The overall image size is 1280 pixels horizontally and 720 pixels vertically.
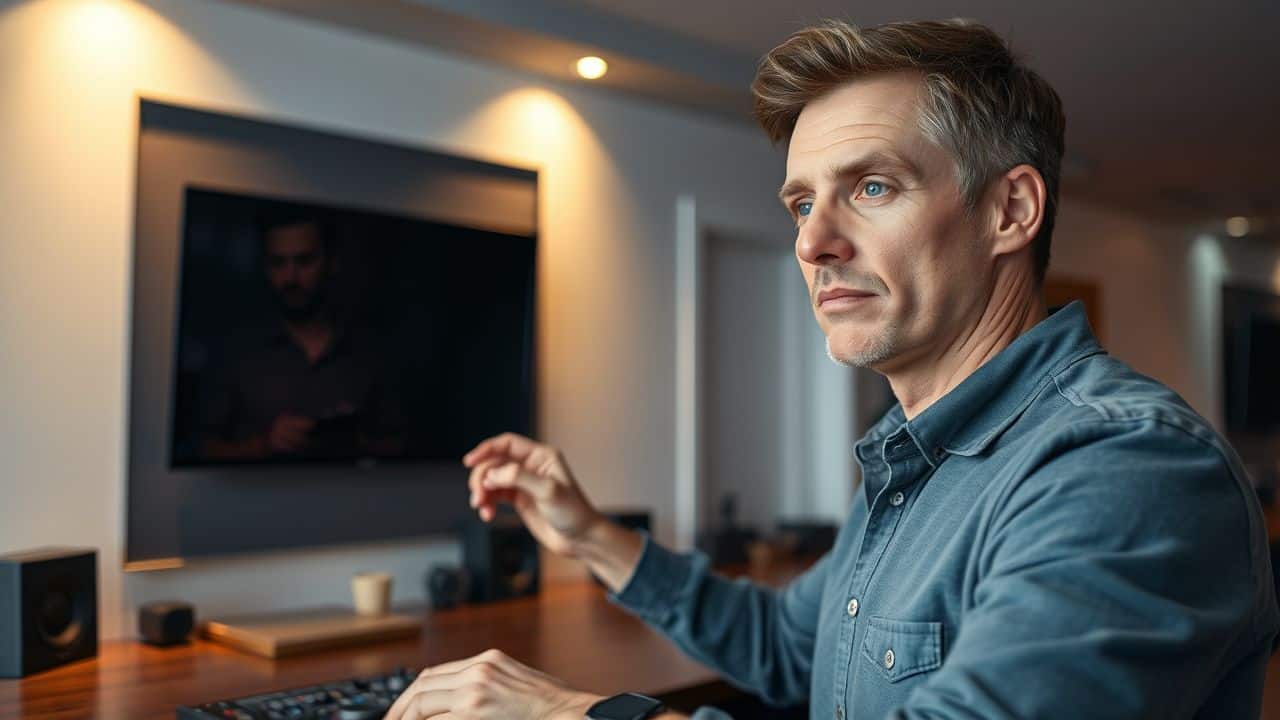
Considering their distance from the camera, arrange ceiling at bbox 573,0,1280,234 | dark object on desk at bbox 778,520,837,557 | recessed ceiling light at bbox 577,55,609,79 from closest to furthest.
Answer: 1. ceiling at bbox 573,0,1280,234
2. recessed ceiling light at bbox 577,55,609,79
3. dark object on desk at bbox 778,520,837,557

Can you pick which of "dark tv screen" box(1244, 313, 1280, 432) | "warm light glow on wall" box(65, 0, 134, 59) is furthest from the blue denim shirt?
"dark tv screen" box(1244, 313, 1280, 432)

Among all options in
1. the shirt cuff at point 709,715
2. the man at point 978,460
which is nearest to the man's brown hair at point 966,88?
the man at point 978,460

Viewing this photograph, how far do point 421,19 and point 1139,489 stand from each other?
90.7 inches

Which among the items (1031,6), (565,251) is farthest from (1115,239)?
(565,251)

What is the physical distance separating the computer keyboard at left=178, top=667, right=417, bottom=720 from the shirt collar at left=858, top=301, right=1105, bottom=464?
0.90 meters

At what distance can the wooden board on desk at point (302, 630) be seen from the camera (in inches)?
86.9

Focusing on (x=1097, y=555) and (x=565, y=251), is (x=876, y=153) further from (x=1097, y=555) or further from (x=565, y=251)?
(x=565, y=251)

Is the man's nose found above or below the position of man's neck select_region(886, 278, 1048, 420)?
above

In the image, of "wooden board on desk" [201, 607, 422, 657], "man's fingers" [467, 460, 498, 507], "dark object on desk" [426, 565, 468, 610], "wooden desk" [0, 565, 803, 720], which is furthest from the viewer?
"dark object on desk" [426, 565, 468, 610]

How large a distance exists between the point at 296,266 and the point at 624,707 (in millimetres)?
1817

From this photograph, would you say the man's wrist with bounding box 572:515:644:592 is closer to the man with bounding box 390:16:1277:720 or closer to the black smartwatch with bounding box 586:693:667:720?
the man with bounding box 390:16:1277:720

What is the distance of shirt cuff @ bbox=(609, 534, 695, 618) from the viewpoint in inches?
63.0

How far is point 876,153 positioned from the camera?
120 cm

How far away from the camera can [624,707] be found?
1.11 m
